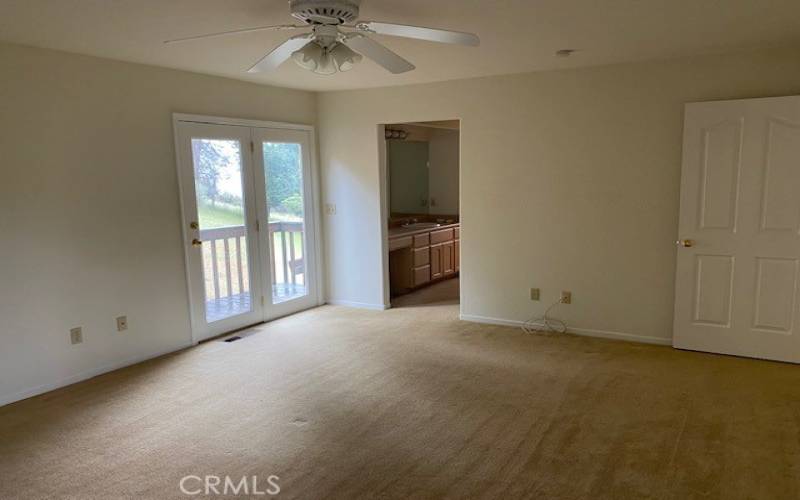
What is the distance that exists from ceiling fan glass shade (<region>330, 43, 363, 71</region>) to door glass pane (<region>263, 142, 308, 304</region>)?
8.81 feet

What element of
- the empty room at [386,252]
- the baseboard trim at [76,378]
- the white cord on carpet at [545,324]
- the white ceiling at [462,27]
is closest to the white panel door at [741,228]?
the empty room at [386,252]

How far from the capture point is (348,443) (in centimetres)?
294

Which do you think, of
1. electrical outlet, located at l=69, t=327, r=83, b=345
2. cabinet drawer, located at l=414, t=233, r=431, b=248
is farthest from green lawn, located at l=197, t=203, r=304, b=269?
cabinet drawer, located at l=414, t=233, r=431, b=248

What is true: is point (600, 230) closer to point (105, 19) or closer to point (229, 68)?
point (229, 68)

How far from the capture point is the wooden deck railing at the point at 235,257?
479 centimetres

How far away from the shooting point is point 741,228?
400cm

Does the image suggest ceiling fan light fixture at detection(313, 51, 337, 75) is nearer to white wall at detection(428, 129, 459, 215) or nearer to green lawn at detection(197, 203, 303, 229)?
green lawn at detection(197, 203, 303, 229)

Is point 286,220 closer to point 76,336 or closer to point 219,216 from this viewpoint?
point 219,216

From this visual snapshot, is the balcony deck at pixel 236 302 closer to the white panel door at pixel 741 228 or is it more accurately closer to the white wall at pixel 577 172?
the white wall at pixel 577 172

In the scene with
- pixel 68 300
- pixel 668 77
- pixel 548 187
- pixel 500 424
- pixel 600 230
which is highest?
pixel 668 77

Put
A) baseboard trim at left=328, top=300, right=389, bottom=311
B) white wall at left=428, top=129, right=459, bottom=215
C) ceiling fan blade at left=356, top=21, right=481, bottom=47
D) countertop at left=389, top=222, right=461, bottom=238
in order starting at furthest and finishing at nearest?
white wall at left=428, top=129, right=459, bottom=215 → countertop at left=389, top=222, right=461, bottom=238 → baseboard trim at left=328, top=300, right=389, bottom=311 → ceiling fan blade at left=356, top=21, right=481, bottom=47

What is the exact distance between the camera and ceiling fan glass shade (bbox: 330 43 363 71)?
2651 millimetres

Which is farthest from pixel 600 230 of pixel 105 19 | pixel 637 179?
pixel 105 19

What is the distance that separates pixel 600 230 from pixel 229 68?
132 inches
